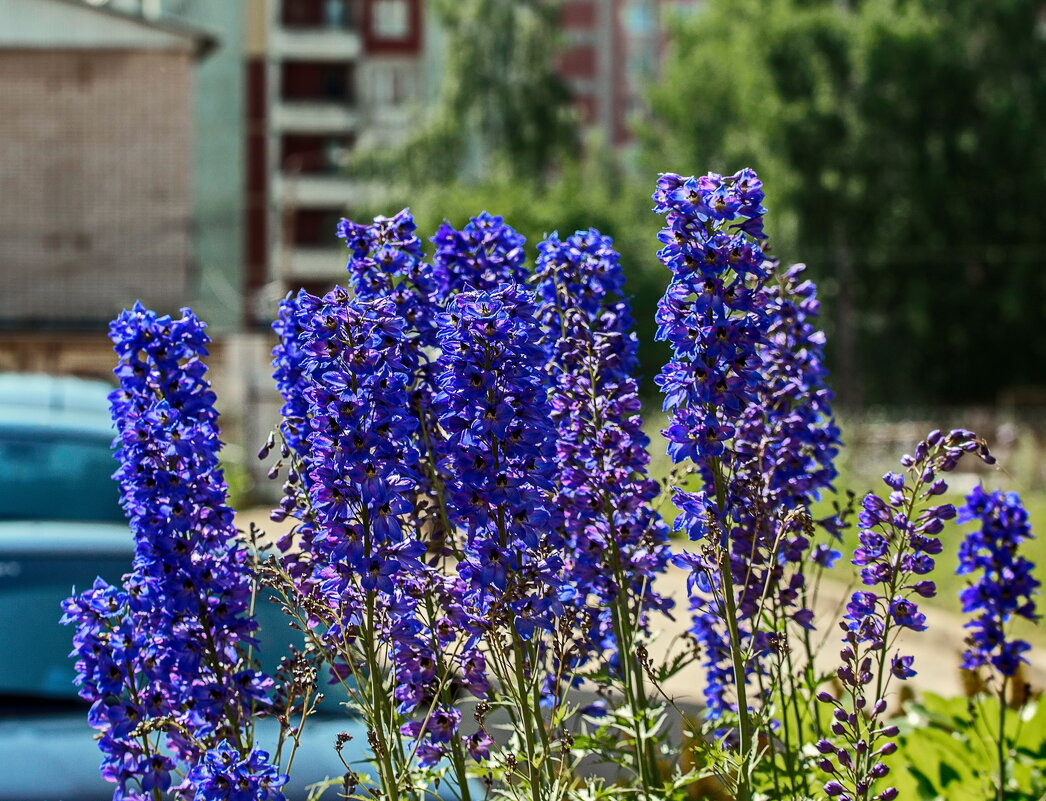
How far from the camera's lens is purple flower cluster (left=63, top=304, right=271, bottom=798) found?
A: 2.80 m

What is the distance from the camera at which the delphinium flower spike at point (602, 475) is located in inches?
114

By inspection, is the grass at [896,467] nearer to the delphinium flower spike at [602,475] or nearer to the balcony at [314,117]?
the delphinium flower spike at [602,475]

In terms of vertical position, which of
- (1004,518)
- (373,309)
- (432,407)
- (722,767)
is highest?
(373,309)

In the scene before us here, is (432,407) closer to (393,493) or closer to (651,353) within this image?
(393,493)

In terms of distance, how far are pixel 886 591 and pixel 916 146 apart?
89.0ft

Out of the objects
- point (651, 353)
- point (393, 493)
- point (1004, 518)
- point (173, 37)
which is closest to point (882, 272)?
point (651, 353)

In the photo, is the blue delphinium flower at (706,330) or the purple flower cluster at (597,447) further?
the purple flower cluster at (597,447)

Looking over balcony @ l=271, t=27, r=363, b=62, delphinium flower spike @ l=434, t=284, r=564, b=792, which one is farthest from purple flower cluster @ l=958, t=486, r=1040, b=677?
balcony @ l=271, t=27, r=363, b=62

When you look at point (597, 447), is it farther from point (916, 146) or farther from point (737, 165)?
point (737, 165)

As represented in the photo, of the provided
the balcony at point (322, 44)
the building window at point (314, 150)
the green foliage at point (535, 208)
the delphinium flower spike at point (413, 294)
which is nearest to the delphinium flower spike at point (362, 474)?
the delphinium flower spike at point (413, 294)

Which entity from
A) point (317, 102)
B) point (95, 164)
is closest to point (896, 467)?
point (95, 164)

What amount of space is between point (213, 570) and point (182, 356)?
16.6 inches

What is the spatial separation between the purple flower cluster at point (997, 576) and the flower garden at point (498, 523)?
0.72m

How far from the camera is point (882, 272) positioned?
2697 cm
